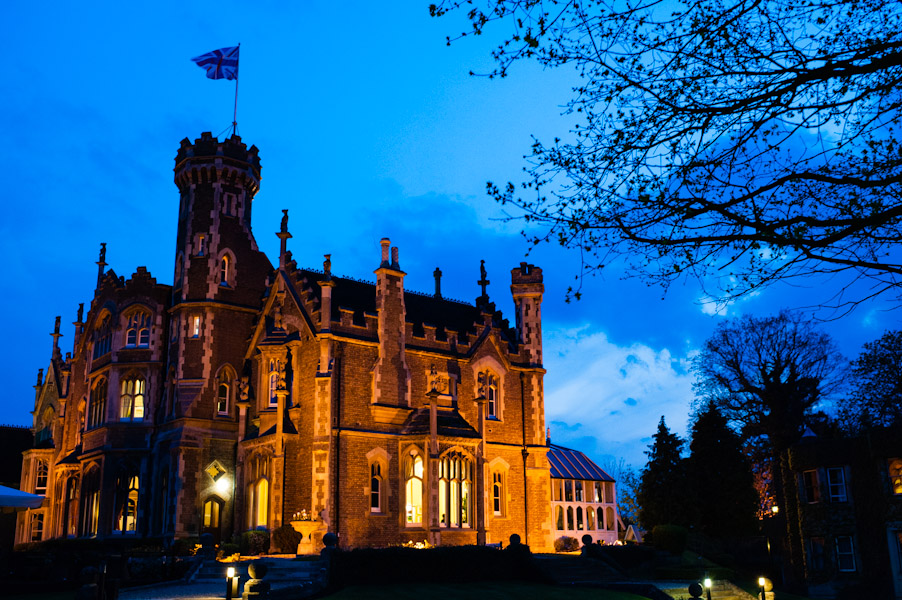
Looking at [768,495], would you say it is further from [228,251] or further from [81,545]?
[81,545]

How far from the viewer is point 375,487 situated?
3209cm

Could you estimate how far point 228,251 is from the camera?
37281mm

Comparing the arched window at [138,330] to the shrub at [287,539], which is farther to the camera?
the arched window at [138,330]

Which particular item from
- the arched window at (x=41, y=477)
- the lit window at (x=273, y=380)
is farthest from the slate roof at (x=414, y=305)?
the arched window at (x=41, y=477)

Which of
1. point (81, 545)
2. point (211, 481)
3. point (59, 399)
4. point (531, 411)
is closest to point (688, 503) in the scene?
point (531, 411)

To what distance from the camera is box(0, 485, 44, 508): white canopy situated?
18.6m

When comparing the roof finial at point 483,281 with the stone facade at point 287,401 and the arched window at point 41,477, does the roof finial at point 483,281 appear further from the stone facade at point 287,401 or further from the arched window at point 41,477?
the arched window at point 41,477

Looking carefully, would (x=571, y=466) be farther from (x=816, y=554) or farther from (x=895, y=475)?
(x=895, y=475)

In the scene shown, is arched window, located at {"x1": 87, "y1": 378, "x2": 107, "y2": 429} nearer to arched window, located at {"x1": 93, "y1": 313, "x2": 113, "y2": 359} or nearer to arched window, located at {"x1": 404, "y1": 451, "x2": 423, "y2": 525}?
arched window, located at {"x1": 93, "y1": 313, "x2": 113, "y2": 359}

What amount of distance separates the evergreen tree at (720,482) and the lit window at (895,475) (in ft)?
42.8

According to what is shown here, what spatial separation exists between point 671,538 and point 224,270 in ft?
75.6

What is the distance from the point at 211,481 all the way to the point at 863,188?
3043cm

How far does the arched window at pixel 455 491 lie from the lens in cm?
3250

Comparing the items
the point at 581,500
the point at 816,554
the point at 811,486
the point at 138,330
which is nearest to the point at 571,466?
the point at 581,500
